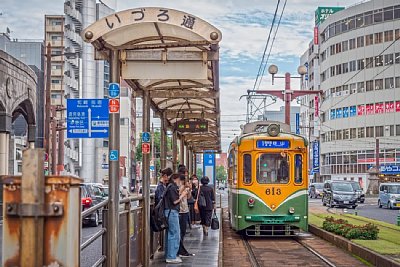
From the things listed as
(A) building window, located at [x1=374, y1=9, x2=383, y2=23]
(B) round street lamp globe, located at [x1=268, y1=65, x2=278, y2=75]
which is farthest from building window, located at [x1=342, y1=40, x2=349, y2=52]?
(B) round street lamp globe, located at [x1=268, y1=65, x2=278, y2=75]

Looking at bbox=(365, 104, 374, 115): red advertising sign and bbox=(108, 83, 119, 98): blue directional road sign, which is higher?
bbox=(365, 104, 374, 115): red advertising sign

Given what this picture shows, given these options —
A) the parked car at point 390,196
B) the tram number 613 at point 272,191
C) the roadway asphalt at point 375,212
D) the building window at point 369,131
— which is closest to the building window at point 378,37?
the building window at point 369,131

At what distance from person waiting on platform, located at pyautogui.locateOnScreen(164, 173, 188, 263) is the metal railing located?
1.90 feet

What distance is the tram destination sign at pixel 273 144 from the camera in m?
20.4

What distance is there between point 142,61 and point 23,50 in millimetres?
→ 59296

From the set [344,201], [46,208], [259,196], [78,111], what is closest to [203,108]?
[259,196]

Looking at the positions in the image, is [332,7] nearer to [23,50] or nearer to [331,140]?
[331,140]

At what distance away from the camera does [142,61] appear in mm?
11281

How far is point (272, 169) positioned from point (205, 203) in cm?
226

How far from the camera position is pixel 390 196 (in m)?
44.6

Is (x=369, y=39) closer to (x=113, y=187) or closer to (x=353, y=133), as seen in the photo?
(x=353, y=133)

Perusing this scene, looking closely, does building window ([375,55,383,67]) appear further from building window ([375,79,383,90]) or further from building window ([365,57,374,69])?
building window ([375,79,383,90])

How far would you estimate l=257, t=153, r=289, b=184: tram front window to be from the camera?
20516mm

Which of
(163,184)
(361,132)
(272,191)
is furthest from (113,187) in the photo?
(361,132)
